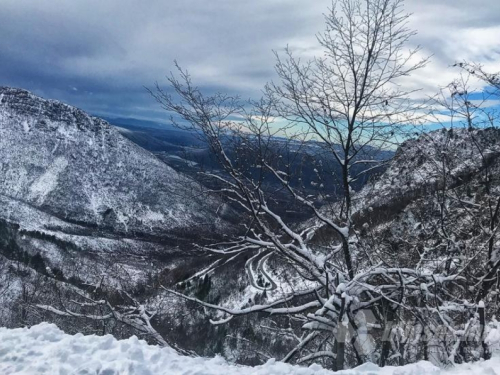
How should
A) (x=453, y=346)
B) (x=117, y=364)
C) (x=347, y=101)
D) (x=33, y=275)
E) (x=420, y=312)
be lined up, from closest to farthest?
(x=117, y=364) → (x=453, y=346) → (x=420, y=312) → (x=347, y=101) → (x=33, y=275)

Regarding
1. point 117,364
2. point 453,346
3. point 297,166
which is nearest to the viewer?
point 117,364

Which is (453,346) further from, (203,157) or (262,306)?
(203,157)

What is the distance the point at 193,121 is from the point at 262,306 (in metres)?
2.86

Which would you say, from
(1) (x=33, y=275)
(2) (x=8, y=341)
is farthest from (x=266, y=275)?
(1) (x=33, y=275)

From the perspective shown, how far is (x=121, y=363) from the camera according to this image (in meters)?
5.38

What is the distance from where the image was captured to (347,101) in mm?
6844

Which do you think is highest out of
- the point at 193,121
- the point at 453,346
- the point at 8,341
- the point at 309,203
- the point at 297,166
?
the point at 193,121

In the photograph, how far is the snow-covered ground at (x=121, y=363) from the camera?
519 cm

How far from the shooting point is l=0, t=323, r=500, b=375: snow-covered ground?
519 cm

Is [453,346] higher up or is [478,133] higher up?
[478,133]

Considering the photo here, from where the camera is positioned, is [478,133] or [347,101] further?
[478,133]

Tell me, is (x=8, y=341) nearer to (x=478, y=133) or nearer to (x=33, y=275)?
(x=478, y=133)

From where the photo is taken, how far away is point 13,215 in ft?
577

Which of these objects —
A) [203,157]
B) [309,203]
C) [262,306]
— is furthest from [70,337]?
[309,203]
